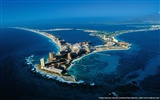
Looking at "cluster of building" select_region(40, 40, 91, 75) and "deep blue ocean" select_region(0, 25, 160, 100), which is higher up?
"cluster of building" select_region(40, 40, 91, 75)

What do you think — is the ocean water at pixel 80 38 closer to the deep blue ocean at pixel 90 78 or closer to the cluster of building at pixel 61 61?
the cluster of building at pixel 61 61

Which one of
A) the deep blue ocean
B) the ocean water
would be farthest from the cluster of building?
the ocean water

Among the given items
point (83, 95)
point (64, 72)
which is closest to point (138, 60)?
point (64, 72)

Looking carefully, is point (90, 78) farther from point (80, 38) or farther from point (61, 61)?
point (80, 38)

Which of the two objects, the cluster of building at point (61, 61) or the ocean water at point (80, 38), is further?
the ocean water at point (80, 38)

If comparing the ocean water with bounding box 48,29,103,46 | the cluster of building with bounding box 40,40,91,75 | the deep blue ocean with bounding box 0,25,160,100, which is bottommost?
the deep blue ocean with bounding box 0,25,160,100

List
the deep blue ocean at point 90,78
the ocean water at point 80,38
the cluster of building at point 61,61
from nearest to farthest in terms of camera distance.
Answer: the deep blue ocean at point 90,78 → the cluster of building at point 61,61 → the ocean water at point 80,38

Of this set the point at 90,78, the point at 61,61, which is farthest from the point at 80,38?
the point at 90,78

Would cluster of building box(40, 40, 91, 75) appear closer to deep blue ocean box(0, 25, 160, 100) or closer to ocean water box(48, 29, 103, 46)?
deep blue ocean box(0, 25, 160, 100)

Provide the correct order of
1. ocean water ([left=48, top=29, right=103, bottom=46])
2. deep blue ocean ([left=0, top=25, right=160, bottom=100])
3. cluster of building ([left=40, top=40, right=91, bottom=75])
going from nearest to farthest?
deep blue ocean ([left=0, top=25, right=160, bottom=100]), cluster of building ([left=40, top=40, right=91, bottom=75]), ocean water ([left=48, top=29, right=103, bottom=46])

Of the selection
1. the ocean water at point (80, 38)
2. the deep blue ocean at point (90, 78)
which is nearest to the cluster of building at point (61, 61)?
the deep blue ocean at point (90, 78)

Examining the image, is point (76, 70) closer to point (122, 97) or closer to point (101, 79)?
point (101, 79)
